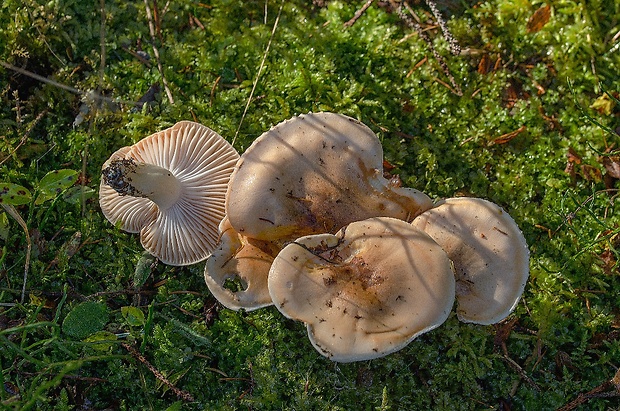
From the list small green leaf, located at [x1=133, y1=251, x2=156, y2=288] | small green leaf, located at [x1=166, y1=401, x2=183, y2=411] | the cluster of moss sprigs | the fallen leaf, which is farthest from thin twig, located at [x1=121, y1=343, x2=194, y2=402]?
the fallen leaf

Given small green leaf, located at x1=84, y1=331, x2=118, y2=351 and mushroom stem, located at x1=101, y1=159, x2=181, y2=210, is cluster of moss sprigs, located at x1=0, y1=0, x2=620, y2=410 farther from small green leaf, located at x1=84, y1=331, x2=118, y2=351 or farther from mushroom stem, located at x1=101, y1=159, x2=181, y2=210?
mushroom stem, located at x1=101, y1=159, x2=181, y2=210

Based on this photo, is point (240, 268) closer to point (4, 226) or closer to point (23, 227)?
point (23, 227)

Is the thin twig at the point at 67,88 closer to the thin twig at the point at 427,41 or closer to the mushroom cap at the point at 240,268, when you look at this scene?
the mushroom cap at the point at 240,268

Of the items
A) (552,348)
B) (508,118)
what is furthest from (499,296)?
(508,118)

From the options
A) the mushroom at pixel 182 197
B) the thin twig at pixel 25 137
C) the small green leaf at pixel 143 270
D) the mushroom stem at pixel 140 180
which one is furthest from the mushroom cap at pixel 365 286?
the thin twig at pixel 25 137

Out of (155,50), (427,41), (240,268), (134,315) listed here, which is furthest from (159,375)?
(427,41)

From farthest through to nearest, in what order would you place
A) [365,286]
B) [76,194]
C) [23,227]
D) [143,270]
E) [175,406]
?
1. [76,194]
2. [143,270]
3. [23,227]
4. [175,406]
5. [365,286]

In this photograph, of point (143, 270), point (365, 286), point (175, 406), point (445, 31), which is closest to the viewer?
point (365, 286)
